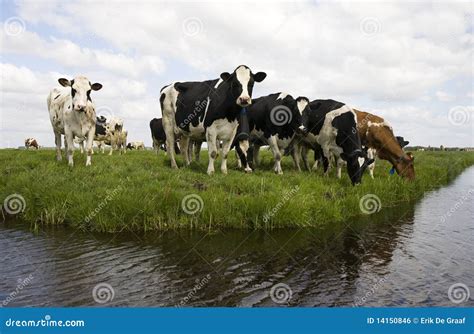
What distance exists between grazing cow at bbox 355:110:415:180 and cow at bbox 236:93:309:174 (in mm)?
3164

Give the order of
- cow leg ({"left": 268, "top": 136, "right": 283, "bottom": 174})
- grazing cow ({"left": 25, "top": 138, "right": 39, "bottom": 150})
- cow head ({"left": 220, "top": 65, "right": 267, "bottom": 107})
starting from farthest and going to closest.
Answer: grazing cow ({"left": 25, "top": 138, "right": 39, "bottom": 150}) < cow leg ({"left": 268, "top": 136, "right": 283, "bottom": 174}) < cow head ({"left": 220, "top": 65, "right": 267, "bottom": 107})

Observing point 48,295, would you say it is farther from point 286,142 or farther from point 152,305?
point 286,142

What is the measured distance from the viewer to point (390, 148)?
47.9 ft

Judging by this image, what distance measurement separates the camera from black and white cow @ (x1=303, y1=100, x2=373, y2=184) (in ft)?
38.8

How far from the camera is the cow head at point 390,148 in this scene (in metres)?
14.6

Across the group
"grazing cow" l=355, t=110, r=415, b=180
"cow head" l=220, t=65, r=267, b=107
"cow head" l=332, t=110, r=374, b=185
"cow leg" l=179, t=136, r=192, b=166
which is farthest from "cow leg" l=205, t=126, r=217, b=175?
"grazing cow" l=355, t=110, r=415, b=180

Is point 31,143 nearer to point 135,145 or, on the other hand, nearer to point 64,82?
point 135,145

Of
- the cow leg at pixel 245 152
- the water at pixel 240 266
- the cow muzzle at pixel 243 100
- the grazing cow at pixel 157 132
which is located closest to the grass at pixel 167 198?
the water at pixel 240 266

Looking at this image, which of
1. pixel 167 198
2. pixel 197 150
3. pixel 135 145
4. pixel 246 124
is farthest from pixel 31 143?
pixel 167 198

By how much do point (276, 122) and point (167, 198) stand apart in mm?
6167

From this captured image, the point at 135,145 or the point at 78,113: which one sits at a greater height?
the point at 135,145

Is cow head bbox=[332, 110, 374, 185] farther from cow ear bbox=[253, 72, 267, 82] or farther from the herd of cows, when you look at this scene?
cow ear bbox=[253, 72, 267, 82]

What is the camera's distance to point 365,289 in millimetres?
5000

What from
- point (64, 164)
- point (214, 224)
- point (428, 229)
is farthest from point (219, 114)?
point (428, 229)
